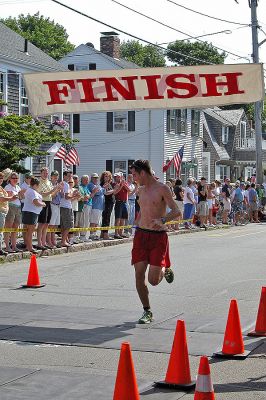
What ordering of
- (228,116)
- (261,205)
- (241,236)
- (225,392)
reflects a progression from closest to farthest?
1. (225,392)
2. (241,236)
3. (261,205)
4. (228,116)

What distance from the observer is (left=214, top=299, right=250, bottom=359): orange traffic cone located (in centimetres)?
854

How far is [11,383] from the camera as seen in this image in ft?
24.2

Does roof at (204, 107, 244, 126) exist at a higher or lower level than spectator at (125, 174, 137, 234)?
higher

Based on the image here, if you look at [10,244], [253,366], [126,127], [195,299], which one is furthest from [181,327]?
[126,127]

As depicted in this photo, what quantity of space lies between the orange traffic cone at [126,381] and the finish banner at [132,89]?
6801mm

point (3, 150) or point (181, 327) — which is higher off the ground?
point (3, 150)

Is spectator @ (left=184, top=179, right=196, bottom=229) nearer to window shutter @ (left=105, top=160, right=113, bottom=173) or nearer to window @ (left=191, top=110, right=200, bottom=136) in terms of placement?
window shutter @ (left=105, top=160, right=113, bottom=173)

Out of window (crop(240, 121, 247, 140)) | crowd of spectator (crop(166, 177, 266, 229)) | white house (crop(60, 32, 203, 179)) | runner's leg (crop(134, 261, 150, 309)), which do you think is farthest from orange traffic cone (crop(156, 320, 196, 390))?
window (crop(240, 121, 247, 140))

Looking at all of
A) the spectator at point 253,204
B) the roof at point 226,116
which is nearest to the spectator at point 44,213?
the spectator at point 253,204

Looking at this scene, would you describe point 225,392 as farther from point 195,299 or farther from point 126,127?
point 126,127

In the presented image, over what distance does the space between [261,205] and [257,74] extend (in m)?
28.1

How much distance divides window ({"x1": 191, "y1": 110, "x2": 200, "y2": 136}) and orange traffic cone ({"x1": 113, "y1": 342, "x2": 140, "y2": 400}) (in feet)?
150

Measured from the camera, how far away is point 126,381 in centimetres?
632

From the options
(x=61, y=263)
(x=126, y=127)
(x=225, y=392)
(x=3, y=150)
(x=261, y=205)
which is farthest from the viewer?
(x=126, y=127)
